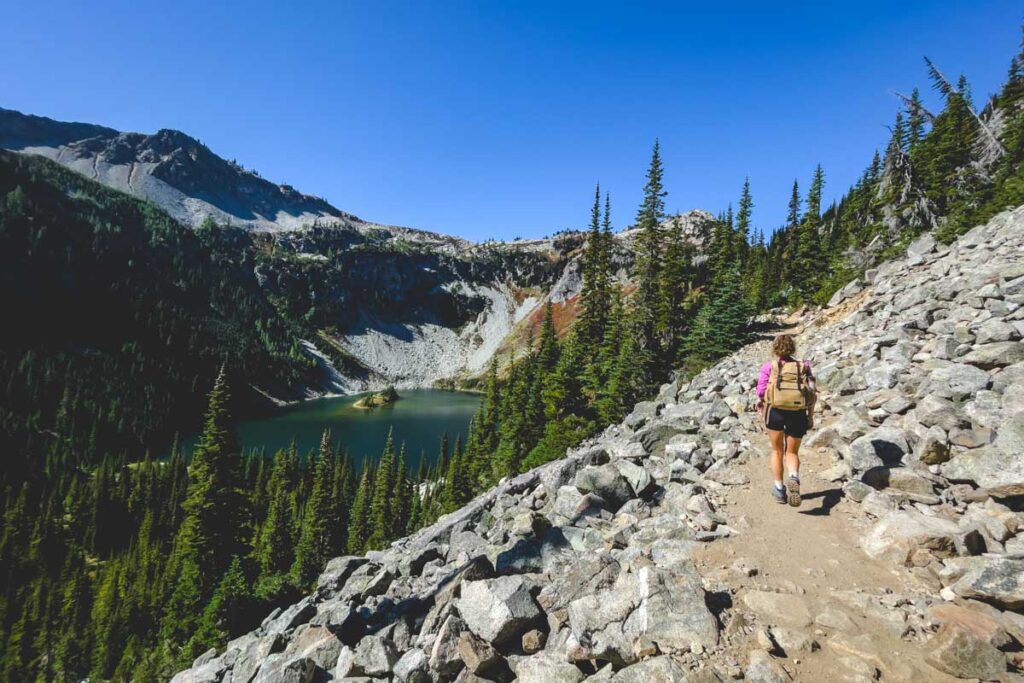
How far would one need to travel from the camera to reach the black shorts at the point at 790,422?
7.99 meters

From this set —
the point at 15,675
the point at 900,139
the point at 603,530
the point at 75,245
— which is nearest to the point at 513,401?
the point at 603,530

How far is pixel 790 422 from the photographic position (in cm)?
804

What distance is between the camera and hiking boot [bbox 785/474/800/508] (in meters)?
7.88

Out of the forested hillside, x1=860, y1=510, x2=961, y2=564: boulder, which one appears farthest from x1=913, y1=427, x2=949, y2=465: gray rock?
the forested hillside

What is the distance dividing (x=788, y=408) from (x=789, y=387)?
38 centimetres

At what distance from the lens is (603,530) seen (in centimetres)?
898

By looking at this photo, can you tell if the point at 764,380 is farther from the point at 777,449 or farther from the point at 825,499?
the point at 825,499

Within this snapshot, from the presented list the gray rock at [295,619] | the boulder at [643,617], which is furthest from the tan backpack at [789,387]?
the gray rock at [295,619]

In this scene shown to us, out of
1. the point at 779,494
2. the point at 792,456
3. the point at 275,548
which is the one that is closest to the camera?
the point at 779,494

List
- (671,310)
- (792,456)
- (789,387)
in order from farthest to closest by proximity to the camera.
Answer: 1. (671,310)
2. (792,456)
3. (789,387)

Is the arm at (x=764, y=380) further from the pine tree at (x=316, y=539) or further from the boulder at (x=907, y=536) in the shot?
the pine tree at (x=316, y=539)

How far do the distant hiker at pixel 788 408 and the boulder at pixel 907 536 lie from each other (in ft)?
4.66

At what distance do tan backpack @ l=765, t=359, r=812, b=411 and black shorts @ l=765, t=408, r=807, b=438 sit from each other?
11 cm

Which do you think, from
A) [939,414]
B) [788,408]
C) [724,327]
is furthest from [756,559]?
[724,327]
